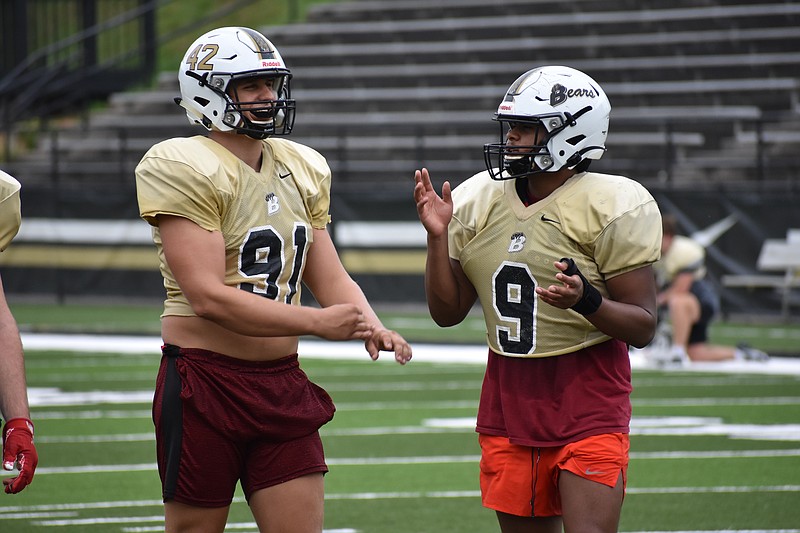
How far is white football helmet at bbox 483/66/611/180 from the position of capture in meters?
3.75

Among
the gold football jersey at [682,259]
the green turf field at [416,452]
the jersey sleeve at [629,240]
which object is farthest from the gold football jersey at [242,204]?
the gold football jersey at [682,259]

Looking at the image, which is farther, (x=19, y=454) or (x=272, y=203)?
(x=272, y=203)

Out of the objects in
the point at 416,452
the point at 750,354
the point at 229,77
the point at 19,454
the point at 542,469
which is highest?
the point at 229,77

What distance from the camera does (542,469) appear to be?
3.69 metres

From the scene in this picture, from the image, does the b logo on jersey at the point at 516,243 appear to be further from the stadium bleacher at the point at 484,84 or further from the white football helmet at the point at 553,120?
the stadium bleacher at the point at 484,84

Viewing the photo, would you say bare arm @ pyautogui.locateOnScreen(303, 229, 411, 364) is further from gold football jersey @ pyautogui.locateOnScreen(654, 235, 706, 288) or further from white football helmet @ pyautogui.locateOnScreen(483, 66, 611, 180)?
gold football jersey @ pyautogui.locateOnScreen(654, 235, 706, 288)

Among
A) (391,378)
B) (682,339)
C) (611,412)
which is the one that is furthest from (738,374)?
(611,412)

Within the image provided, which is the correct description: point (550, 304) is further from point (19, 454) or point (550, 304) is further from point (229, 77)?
point (19, 454)

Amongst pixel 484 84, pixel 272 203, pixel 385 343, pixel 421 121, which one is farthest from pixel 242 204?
pixel 484 84

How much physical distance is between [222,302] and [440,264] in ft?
2.40

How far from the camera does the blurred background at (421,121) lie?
47.0 ft

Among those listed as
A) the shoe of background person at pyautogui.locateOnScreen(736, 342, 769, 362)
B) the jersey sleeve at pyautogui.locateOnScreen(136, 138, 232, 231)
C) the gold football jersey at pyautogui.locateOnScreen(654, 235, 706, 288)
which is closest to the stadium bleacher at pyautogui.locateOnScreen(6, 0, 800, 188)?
the gold football jersey at pyautogui.locateOnScreen(654, 235, 706, 288)

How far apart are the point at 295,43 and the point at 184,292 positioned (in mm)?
17793

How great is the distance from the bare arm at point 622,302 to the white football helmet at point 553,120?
36 centimetres
